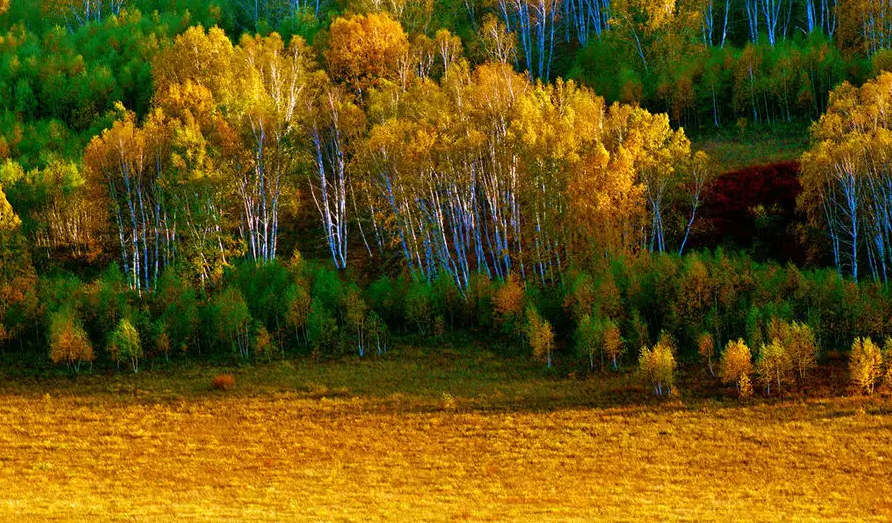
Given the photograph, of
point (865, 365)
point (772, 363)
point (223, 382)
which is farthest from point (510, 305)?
point (865, 365)

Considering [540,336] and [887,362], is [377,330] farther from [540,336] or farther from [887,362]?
[887,362]

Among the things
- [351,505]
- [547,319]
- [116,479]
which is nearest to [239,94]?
[547,319]

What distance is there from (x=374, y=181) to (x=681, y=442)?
2481cm

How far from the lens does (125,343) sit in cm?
4534

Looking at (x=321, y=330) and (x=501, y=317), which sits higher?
(x=321, y=330)

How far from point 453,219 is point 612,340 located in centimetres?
1392

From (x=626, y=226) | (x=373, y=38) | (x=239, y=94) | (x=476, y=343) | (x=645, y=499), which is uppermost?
(x=373, y=38)

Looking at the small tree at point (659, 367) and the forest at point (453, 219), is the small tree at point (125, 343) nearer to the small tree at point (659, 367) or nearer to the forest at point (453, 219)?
the forest at point (453, 219)

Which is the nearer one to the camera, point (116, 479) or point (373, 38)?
point (116, 479)

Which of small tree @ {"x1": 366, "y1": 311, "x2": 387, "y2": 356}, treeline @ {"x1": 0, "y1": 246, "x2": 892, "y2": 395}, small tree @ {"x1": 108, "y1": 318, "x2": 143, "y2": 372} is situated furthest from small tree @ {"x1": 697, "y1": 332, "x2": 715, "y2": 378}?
small tree @ {"x1": 108, "y1": 318, "x2": 143, "y2": 372}

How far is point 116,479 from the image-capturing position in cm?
3200

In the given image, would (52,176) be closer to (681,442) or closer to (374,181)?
(374,181)

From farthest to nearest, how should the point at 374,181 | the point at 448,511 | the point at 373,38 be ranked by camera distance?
the point at 373,38
the point at 374,181
the point at 448,511

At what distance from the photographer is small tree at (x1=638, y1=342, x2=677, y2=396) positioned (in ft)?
131
